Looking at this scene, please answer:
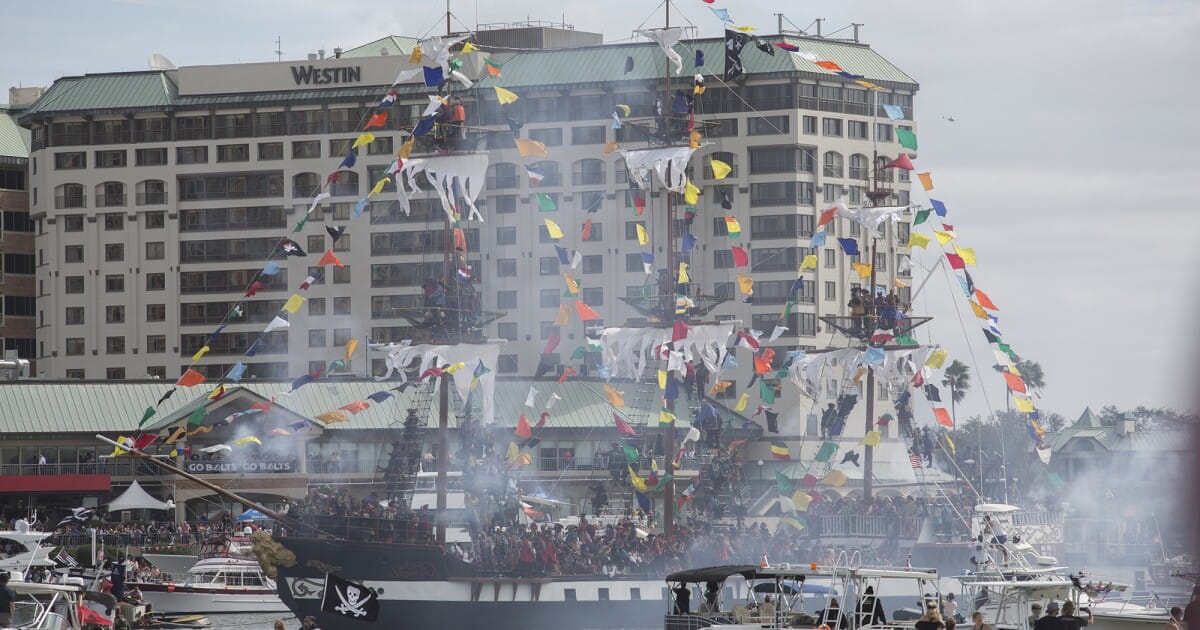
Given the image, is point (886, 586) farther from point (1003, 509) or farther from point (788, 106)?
point (788, 106)

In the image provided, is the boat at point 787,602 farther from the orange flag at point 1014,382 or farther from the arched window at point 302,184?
the arched window at point 302,184

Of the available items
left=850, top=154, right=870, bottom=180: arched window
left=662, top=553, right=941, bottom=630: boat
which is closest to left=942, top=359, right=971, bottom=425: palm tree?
left=850, top=154, right=870, bottom=180: arched window

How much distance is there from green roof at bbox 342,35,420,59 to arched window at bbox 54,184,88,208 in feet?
82.0

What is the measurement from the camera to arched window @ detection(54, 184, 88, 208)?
6093 inches

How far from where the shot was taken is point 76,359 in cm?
15388

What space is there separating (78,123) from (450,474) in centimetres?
7698

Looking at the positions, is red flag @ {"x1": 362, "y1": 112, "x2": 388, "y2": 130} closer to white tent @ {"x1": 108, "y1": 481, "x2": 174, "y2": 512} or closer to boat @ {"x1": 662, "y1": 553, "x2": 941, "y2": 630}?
boat @ {"x1": 662, "y1": 553, "x2": 941, "y2": 630}

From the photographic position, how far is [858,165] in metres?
145

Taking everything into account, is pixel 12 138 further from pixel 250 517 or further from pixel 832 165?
pixel 250 517

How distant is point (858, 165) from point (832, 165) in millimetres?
2608

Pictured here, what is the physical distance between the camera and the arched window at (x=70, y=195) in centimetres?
15475

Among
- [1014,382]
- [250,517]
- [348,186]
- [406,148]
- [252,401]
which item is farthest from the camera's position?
[348,186]

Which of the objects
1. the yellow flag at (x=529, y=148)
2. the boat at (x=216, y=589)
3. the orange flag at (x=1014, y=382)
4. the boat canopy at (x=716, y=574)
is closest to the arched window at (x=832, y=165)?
the yellow flag at (x=529, y=148)

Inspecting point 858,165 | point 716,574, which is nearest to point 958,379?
point 858,165
